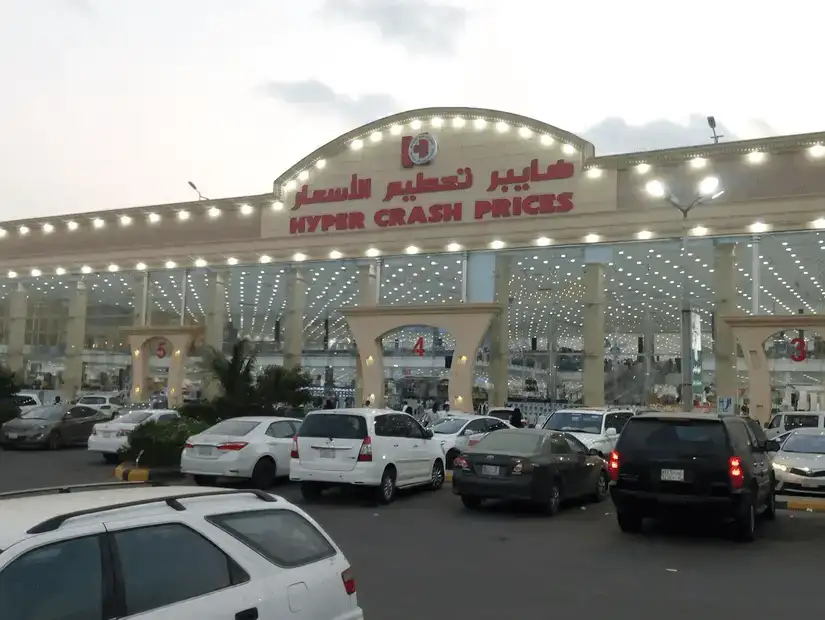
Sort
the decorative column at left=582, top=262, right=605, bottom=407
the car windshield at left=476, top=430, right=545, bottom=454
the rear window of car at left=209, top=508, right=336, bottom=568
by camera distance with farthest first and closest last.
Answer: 1. the decorative column at left=582, top=262, right=605, bottom=407
2. the car windshield at left=476, top=430, right=545, bottom=454
3. the rear window of car at left=209, top=508, right=336, bottom=568

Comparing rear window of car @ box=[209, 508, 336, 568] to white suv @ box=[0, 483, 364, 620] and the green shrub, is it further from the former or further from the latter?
the green shrub

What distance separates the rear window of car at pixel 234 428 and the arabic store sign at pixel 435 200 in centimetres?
2086

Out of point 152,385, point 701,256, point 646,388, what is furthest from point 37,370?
point 701,256

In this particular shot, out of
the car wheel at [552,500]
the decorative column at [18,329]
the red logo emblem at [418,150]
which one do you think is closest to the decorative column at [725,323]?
the red logo emblem at [418,150]

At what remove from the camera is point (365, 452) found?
14812 mm

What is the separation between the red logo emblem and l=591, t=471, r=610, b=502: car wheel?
22497 millimetres

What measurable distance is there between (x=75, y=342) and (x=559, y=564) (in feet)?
142

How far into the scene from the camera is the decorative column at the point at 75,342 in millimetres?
47125

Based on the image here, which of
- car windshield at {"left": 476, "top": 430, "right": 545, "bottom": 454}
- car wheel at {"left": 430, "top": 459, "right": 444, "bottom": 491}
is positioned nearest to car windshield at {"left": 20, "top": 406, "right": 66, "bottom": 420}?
car wheel at {"left": 430, "top": 459, "right": 444, "bottom": 491}

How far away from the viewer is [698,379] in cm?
3547

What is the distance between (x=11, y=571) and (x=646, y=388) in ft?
125

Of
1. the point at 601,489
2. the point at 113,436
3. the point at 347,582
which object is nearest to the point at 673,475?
the point at 601,489

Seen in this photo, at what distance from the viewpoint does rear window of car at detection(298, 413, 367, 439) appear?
49.3ft

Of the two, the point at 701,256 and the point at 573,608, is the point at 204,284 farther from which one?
the point at 573,608
